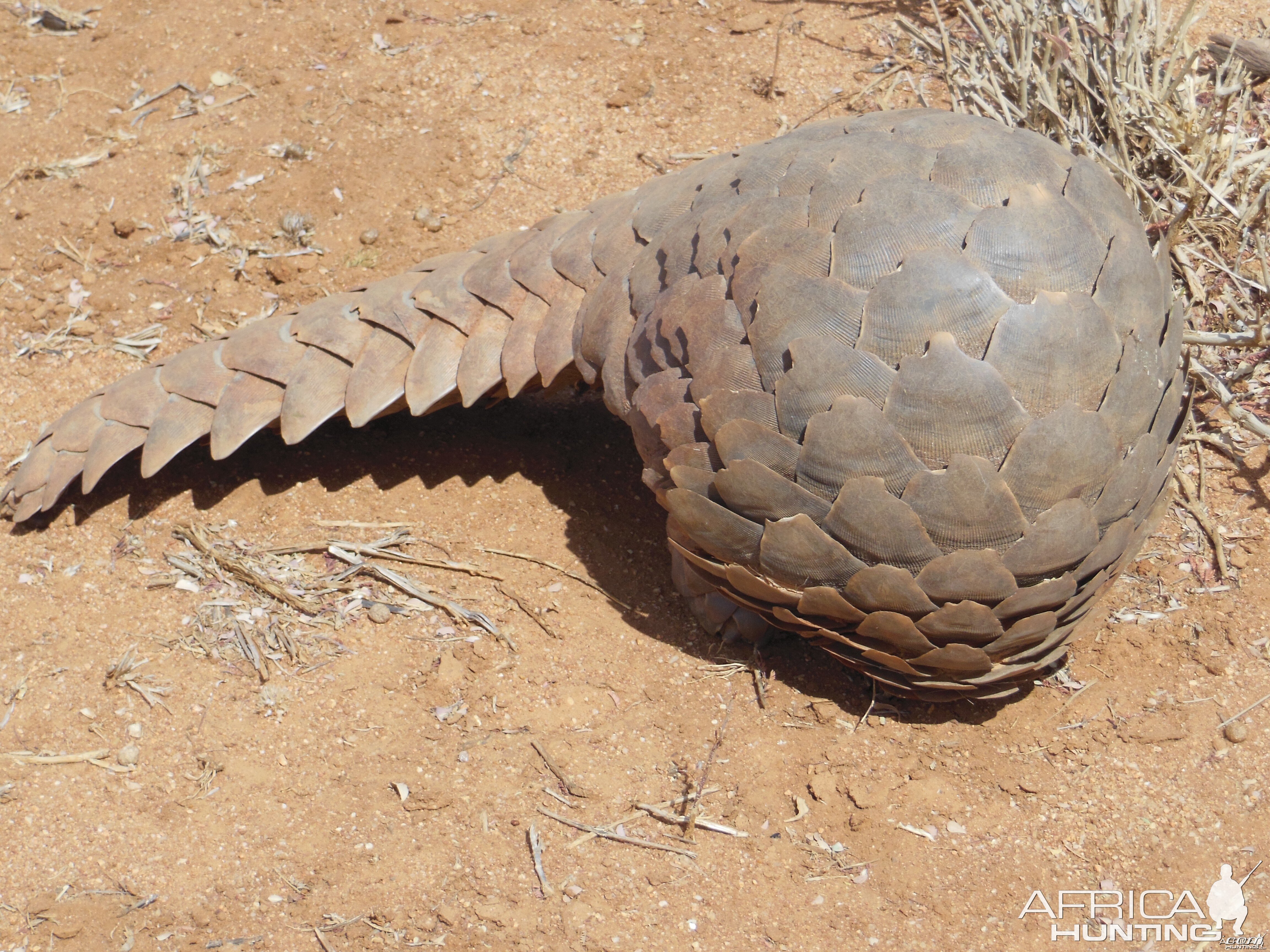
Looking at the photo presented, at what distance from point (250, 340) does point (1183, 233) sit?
10.3 feet

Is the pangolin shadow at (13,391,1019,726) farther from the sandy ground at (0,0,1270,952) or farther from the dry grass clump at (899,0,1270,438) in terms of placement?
the dry grass clump at (899,0,1270,438)

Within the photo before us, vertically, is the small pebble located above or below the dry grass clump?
below

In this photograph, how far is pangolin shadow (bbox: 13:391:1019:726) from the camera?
3371mm

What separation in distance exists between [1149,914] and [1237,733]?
568 millimetres

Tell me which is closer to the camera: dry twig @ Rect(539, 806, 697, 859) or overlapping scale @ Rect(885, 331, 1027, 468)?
overlapping scale @ Rect(885, 331, 1027, 468)

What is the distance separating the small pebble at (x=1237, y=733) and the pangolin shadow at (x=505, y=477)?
1124mm

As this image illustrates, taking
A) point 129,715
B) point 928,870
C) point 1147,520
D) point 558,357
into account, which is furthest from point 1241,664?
point 129,715

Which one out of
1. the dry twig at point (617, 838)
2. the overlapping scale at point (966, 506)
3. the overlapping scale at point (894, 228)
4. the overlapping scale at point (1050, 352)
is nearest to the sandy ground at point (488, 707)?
the dry twig at point (617, 838)

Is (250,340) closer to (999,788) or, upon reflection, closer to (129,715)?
(129,715)

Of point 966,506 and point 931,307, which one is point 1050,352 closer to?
point 931,307

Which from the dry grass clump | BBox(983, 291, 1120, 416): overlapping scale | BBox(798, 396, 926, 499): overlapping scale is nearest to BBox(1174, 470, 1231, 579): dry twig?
the dry grass clump

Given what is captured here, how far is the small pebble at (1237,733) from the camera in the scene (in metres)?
2.82

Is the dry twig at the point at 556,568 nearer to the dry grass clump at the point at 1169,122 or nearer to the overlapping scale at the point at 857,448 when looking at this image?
the overlapping scale at the point at 857,448

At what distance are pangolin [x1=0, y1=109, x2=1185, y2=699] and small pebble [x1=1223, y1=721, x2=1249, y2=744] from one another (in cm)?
46
